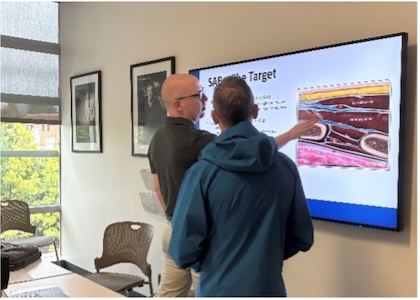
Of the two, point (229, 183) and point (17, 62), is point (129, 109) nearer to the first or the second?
point (17, 62)

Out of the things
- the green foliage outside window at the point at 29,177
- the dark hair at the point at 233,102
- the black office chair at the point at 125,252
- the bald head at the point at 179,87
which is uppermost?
the bald head at the point at 179,87

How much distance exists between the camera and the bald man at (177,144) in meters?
1.87

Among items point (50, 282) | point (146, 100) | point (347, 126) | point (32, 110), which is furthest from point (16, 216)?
point (347, 126)

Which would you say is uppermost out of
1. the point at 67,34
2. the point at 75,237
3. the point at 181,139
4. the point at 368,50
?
the point at 67,34

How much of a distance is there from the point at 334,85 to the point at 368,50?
225 mm

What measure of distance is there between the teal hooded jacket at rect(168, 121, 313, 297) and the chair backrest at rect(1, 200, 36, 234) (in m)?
3.08

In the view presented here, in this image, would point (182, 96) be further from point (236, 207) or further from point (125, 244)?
point (125, 244)

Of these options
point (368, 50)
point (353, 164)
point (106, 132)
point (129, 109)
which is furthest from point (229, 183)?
point (106, 132)

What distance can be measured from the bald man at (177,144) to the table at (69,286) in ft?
0.93

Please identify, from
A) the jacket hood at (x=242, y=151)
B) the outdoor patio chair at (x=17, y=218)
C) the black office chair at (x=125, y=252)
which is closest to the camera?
the jacket hood at (x=242, y=151)

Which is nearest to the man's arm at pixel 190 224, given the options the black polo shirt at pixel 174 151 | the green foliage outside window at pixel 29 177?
the black polo shirt at pixel 174 151

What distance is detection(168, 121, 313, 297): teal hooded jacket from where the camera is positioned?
1.44m

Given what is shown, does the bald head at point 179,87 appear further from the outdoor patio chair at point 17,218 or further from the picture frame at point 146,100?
the outdoor patio chair at point 17,218

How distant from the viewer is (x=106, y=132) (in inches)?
162
